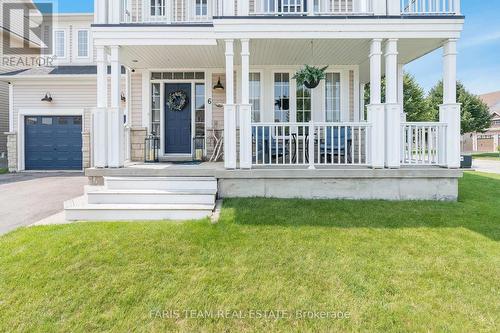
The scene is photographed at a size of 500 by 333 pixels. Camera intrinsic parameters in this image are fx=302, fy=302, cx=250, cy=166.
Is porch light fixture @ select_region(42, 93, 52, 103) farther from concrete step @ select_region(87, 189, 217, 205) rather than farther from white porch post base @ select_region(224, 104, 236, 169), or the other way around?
white porch post base @ select_region(224, 104, 236, 169)

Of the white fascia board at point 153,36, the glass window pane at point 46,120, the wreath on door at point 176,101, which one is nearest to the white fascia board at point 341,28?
the white fascia board at point 153,36

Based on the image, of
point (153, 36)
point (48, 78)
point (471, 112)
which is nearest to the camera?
point (153, 36)

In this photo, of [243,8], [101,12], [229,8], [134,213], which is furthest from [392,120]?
[101,12]

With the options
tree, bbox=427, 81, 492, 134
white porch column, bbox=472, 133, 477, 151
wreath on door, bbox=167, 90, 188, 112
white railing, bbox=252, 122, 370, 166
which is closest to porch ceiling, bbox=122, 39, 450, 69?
wreath on door, bbox=167, 90, 188, 112

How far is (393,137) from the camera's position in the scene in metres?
5.64

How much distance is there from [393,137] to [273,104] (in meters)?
3.42

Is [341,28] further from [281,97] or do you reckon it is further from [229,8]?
[281,97]

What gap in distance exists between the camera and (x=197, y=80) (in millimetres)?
8281

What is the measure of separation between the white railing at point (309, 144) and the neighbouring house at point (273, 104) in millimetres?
40

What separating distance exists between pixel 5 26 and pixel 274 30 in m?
15.0

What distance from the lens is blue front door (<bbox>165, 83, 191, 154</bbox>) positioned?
27.3ft

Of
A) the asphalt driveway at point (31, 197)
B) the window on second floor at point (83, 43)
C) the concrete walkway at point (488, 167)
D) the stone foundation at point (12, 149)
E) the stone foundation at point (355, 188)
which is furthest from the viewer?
the window on second floor at point (83, 43)

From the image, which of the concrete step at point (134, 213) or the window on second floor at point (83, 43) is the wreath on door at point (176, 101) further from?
the window on second floor at point (83, 43)

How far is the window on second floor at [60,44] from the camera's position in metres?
13.9
